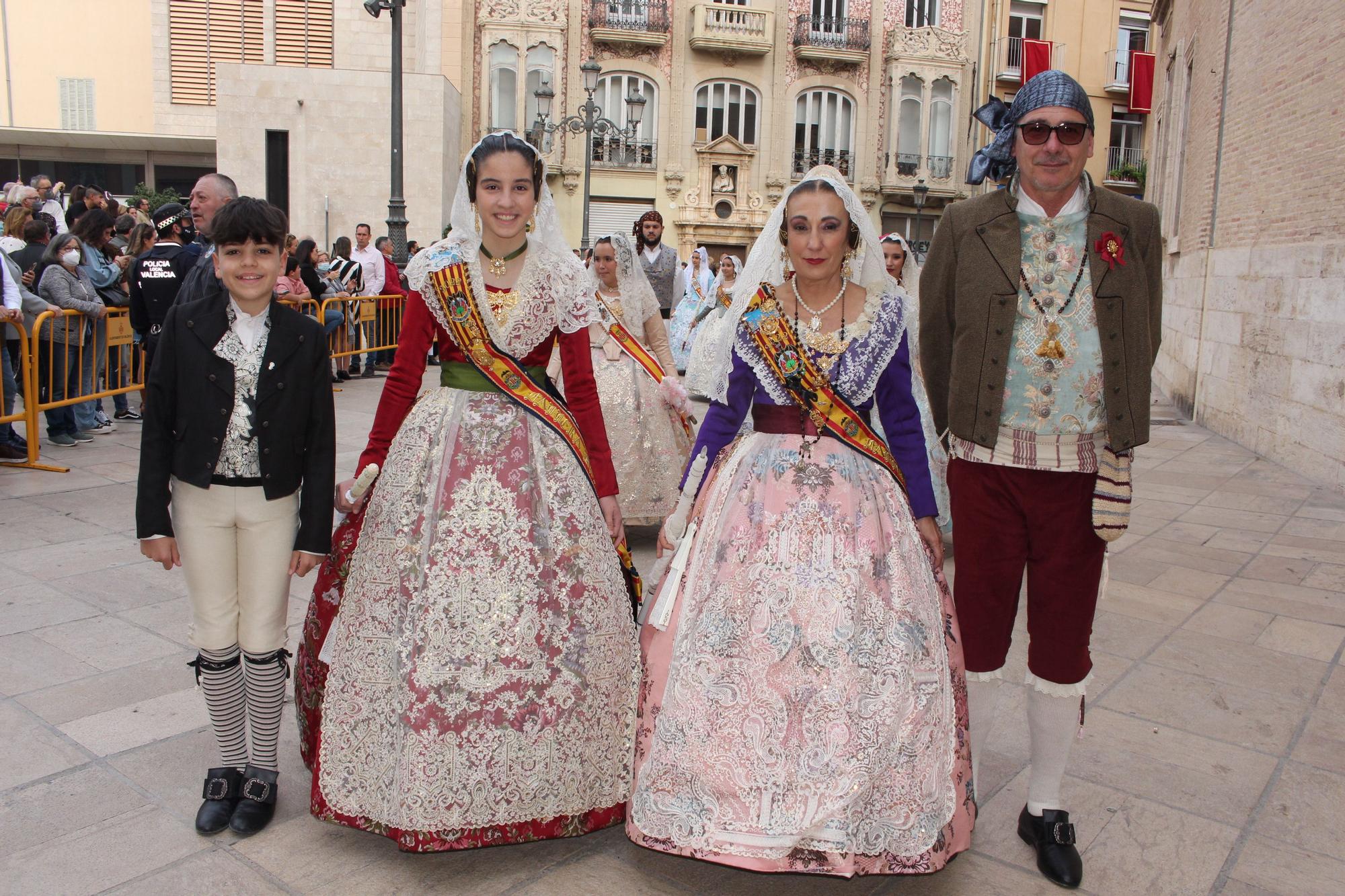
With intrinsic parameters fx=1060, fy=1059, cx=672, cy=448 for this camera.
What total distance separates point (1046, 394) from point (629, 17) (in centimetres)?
2913

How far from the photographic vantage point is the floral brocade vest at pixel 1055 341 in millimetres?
2900

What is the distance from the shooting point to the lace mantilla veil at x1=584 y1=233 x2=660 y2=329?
6.62 m

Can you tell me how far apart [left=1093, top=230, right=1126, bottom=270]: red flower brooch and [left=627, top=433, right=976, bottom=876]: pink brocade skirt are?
0.85 metres

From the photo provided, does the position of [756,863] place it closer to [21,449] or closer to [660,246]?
[660,246]

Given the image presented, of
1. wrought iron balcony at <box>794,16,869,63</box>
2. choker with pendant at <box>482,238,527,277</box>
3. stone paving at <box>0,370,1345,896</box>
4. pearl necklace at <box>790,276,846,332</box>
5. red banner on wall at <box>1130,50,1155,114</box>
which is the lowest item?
stone paving at <box>0,370,1345,896</box>

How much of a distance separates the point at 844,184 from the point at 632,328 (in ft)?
12.3

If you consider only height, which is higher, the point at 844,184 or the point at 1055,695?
the point at 844,184

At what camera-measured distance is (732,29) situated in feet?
97.4

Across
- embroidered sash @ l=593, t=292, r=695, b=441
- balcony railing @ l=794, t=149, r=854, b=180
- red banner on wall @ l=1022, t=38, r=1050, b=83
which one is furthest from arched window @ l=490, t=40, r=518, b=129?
embroidered sash @ l=593, t=292, r=695, b=441

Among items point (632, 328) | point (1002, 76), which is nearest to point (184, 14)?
point (1002, 76)

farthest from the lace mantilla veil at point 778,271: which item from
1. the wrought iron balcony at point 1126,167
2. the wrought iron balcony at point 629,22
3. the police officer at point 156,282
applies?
the wrought iron balcony at point 1126,167

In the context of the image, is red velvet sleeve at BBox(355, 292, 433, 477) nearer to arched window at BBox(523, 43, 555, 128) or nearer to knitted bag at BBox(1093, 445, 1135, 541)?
knitted bag at BBox(1093, 445, 1135, 541)

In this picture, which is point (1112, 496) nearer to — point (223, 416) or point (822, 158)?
point (223, 416)

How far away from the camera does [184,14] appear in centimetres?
2781
